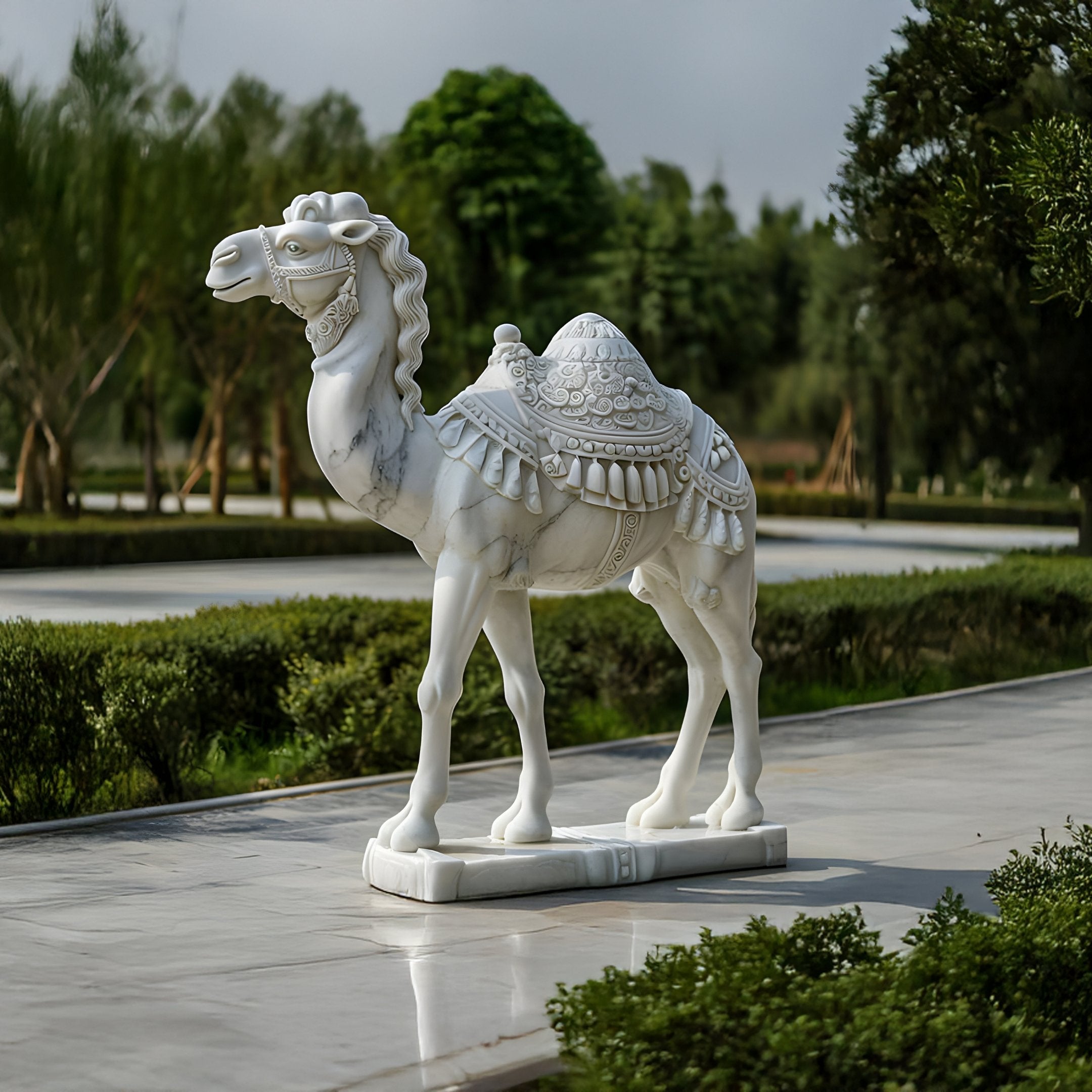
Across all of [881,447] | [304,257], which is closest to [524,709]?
[304,257]

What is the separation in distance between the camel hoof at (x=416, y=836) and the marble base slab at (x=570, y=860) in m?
0.03

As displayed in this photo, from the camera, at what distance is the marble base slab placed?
557cm

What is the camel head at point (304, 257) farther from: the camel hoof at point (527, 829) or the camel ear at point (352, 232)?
the camel hoof at point (527, 829)

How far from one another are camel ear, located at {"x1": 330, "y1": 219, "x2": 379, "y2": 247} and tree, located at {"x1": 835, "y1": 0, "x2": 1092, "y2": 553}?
7.55 ft

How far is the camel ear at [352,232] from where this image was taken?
18.3 ft

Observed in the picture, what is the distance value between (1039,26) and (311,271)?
428 cm

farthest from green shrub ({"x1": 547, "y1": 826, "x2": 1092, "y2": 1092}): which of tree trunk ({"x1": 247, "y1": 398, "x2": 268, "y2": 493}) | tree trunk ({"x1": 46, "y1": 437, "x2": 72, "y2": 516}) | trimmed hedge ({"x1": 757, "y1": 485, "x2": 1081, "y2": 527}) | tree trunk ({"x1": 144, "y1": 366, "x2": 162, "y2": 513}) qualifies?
trimmed hedge ({"x1": 757, "y1": 485, "x2": 1081, "y2": 527})

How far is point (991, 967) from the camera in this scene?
12.3ft

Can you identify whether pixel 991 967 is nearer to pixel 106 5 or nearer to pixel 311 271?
pixel 311 271

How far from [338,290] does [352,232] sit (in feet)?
0.71

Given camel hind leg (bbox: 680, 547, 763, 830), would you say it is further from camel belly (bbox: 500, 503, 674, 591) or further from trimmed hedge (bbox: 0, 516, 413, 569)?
trimmed hedge (bbox: 0, 516, 413, 569)

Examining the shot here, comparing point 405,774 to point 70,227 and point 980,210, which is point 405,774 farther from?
point 70,227

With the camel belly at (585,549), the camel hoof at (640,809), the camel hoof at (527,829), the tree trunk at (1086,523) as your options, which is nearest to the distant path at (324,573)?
the tree trunk at (1086,523)

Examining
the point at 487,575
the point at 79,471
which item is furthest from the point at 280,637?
the point at 79,471
